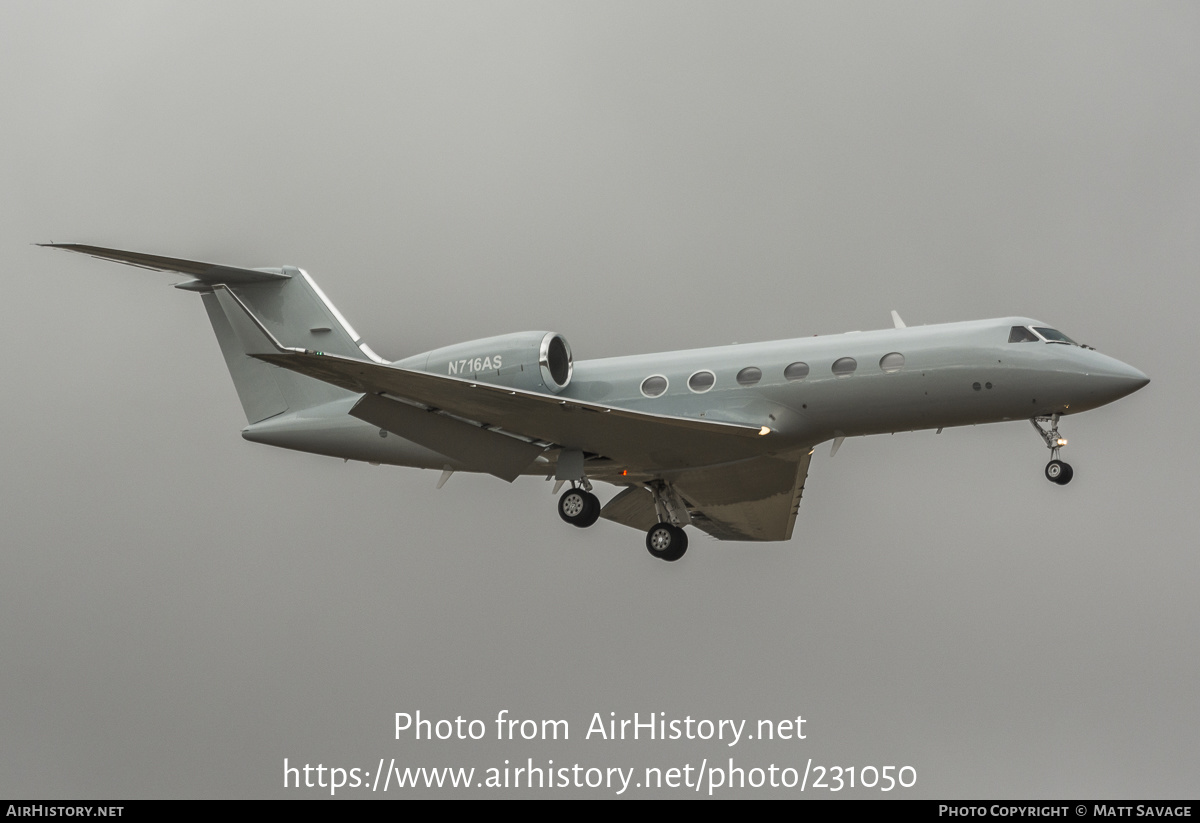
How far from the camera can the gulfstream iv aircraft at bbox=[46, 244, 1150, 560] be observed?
58.6 ft

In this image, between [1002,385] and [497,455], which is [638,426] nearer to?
[497,455]

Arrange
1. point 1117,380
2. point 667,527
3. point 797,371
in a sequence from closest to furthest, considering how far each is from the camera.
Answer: point 1117,380 < point 797,371 < point 667,527

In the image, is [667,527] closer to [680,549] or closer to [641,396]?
[680,549]

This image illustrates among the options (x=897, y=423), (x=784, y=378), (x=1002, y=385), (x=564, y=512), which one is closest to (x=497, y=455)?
(x=564, y=512)

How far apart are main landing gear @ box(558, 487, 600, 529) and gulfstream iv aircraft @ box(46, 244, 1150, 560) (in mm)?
28

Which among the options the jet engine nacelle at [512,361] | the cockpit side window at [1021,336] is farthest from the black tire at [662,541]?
the cockpit side window at [1021,336]

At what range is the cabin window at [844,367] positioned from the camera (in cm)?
1825

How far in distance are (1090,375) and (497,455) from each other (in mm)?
8639

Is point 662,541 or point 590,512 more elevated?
point 662,541

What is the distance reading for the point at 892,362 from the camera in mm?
18078

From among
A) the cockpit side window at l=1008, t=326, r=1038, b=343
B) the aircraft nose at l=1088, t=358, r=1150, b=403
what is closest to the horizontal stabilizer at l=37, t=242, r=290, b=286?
the cockpit side window at l=1008, t=326, r=1038, b=343

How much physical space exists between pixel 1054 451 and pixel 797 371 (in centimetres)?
368

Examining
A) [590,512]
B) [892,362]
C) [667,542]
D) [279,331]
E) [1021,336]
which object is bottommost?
[590,512]

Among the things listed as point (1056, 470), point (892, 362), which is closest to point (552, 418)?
point (892, 362)
